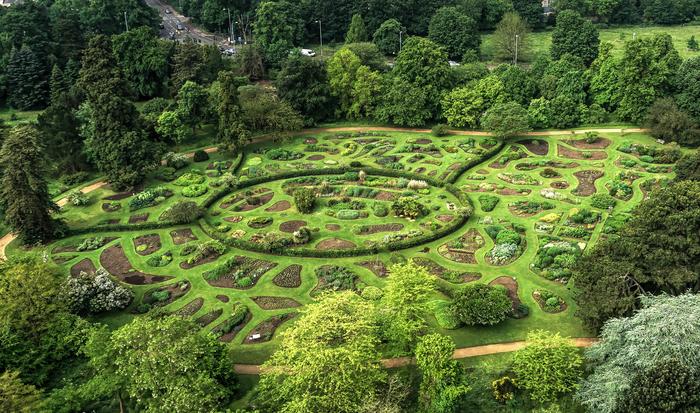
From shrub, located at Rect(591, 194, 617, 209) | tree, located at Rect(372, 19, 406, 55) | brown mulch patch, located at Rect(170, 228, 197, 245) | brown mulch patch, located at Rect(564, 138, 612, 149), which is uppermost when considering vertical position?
tree, located at Rect(372, 19, 406, 55)

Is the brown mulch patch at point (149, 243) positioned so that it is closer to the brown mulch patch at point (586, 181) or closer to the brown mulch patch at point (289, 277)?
the brown mulch patch at point (289, 277)

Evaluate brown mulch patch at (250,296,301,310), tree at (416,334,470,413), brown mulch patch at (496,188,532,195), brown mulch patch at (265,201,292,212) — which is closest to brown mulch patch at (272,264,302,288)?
brown mulch patch at (250,296,301,310)

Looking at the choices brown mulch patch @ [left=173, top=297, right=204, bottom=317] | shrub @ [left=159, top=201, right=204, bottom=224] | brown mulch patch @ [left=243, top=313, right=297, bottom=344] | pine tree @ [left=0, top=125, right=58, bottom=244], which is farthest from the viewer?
shrub @ [left=159, top=201, right=204, bottom=224]

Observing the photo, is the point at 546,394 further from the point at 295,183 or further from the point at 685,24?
the point at 685,24

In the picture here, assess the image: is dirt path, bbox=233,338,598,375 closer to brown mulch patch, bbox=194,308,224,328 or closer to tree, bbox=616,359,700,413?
brown mulch patch, bbox=194,308,224,328

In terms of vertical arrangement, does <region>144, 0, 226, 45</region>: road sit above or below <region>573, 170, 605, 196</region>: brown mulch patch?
above

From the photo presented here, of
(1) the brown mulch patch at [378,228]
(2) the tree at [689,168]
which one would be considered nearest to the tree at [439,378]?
(1) the brown mulch patch at [378,228]
